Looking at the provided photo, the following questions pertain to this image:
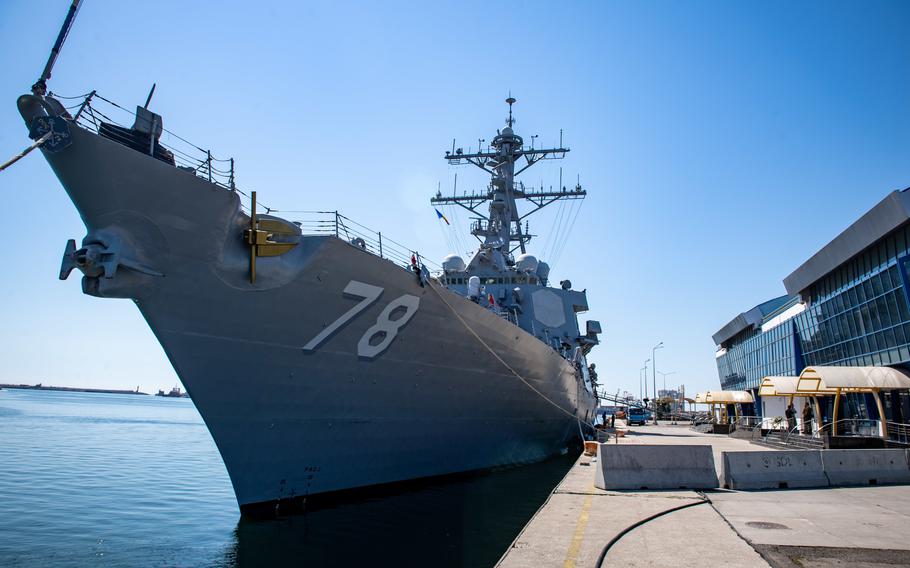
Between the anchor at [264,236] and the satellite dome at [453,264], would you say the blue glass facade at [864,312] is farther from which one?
the anchor at [264,236]

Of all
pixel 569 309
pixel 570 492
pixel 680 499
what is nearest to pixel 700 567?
pixel 680 499

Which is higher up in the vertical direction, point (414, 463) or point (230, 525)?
point (414, 463)

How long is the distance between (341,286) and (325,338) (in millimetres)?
805

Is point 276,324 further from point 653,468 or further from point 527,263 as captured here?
point 527,263

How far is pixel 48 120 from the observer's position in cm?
619

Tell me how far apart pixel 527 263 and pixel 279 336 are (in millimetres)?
12464

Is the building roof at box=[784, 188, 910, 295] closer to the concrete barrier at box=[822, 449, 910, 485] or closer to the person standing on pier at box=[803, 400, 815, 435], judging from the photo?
the person standing on pier at box=[803, 400, 815, 435]

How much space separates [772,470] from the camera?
873 cm

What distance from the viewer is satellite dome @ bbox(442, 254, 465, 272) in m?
18.6

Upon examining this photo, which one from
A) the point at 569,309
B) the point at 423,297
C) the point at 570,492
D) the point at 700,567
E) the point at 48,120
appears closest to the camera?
the point at 700,567

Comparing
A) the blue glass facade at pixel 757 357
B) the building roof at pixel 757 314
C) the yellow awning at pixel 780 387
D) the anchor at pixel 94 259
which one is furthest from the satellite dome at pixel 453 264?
the building roof at pixel 757 314

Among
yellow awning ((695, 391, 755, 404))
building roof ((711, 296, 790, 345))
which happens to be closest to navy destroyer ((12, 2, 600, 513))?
yellow awning ((695, 391, 755, 404))

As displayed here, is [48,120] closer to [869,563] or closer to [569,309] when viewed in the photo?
[869,563]

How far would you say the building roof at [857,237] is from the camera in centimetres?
1596
